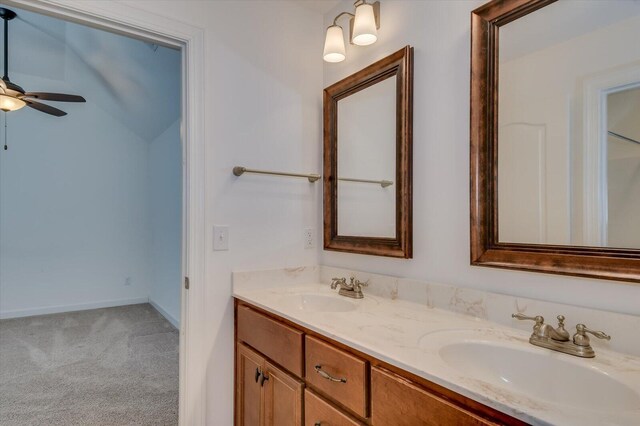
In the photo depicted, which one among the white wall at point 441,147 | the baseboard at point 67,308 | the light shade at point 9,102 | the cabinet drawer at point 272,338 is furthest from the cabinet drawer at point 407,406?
the baseboard at point 67,308

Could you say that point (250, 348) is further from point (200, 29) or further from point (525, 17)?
point (525, 17)

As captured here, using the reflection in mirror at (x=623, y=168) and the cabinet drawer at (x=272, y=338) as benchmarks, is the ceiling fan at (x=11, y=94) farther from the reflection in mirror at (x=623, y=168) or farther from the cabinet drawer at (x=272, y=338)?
the reflection in mirror at (x=623, y=168)

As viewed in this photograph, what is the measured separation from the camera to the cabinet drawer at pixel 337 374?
1.01 m

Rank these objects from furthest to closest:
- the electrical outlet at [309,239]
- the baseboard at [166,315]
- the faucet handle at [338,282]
A: the baseboard at [166,315], the electrical outlet at [309,239], the faucet handle at [338,282]

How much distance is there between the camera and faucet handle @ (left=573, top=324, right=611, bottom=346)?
3.01 feet

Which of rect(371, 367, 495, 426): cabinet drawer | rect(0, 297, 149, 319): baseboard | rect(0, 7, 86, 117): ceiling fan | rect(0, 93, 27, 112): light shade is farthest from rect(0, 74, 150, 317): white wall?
rect(371, 367, 495, 426): cabinet drawer

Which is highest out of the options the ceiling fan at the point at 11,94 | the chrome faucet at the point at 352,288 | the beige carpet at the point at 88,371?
the ceiling fan at the point at 11,94

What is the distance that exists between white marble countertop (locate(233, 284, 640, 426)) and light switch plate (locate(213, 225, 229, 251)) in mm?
322

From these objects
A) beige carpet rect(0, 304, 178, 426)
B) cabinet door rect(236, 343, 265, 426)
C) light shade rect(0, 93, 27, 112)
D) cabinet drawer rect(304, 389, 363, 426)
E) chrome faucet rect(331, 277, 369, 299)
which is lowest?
beige carpet rect(0, 304, 178, 426)

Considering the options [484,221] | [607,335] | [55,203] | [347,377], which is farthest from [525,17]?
[55,203]

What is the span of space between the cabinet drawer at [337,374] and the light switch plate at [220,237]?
70 centimetres

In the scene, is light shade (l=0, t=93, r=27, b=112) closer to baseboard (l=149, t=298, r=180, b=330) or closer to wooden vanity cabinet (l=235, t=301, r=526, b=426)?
baseboard (l=149, t=298, r=180, b=330)

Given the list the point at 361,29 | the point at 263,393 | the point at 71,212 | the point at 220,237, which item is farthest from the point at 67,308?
the point at 361,29

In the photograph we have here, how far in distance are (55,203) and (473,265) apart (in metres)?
5.13
